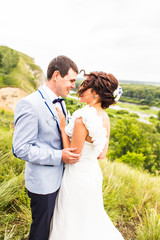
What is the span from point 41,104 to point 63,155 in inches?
27.3

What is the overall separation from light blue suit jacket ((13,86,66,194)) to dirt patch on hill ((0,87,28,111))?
43811 millimetres

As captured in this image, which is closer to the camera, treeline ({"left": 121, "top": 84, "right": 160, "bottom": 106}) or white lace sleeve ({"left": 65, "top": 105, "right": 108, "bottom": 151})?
white lace sleeve ({"left": 65, "top": 105, "right": 108, "bottom": 151})

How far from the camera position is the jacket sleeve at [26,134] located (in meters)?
1.67

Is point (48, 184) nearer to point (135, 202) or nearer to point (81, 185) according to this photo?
point (81, 185)

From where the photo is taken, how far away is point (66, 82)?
84.0 inches

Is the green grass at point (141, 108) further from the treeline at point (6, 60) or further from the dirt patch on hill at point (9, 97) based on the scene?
the dirt patch on hill at point (9, 97)

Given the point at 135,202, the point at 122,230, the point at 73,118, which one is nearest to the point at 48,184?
the point at 73,118

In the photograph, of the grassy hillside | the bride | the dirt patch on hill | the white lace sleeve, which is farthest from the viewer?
the grassy hillside

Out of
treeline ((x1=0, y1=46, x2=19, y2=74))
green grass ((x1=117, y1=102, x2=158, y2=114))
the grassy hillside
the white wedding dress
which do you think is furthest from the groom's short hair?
green grass ((x1=117, y1=102, x2=158, y2=114))

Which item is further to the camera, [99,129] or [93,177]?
[93,177]

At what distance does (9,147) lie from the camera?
448cm

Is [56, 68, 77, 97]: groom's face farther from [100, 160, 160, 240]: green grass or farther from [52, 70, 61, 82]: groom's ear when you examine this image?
[100, 160, 160, 240]: green grass

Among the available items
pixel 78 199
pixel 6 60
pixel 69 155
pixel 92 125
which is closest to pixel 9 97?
pixel 6 60

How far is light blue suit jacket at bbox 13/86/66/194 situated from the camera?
1.68m
